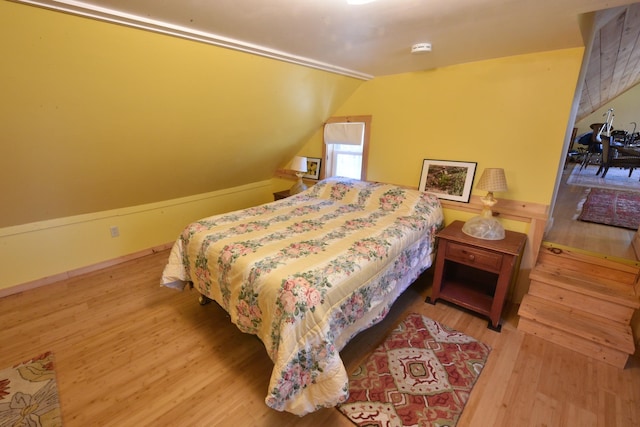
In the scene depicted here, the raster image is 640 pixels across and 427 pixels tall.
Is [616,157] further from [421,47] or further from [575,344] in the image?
[421,47]

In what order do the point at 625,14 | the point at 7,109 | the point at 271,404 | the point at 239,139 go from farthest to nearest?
the point at 239,139 < the point at 625,14 < the point at 7,109 < the point at 271,404

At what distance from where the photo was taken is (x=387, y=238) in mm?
1893

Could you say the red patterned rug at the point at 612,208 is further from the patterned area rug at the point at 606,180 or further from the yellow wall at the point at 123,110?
the yellow wall at the point at 123,110

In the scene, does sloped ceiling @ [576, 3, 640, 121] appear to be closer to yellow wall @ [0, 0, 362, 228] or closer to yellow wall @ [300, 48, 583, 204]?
yellow wall @ [300, 48, 583, 204]

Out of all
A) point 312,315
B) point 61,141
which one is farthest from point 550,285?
point 61,141

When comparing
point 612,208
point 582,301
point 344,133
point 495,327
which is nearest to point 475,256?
point 495,327

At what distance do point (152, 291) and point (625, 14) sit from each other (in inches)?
161

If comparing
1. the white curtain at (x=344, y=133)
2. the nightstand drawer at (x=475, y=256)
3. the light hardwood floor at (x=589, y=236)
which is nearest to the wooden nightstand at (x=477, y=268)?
the nightstand drawer at (x=475, y=256)

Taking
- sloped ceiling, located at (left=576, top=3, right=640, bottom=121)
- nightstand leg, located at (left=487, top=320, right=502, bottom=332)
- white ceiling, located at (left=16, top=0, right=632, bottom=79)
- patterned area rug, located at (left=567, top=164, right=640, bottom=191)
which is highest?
sloped ceiling, located at (left=576, top=3, right=640, bottom=121)

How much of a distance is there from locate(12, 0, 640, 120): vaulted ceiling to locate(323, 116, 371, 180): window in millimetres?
893

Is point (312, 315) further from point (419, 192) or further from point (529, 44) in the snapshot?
point (529, 44)

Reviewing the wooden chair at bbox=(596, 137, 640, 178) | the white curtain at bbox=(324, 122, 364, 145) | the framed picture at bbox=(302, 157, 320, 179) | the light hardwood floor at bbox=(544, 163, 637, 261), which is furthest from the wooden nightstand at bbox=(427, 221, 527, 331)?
the wooden chair at bbox=(596, 137, 640, 178)

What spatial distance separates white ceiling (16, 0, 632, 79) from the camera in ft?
4.23

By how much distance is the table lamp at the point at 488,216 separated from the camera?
2021 mm
